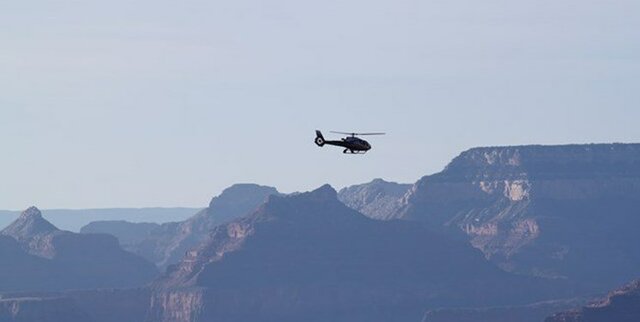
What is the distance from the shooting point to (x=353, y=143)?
17562 centimetres

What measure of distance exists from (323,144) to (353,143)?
236 cm

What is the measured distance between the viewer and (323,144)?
17450 centimetres
